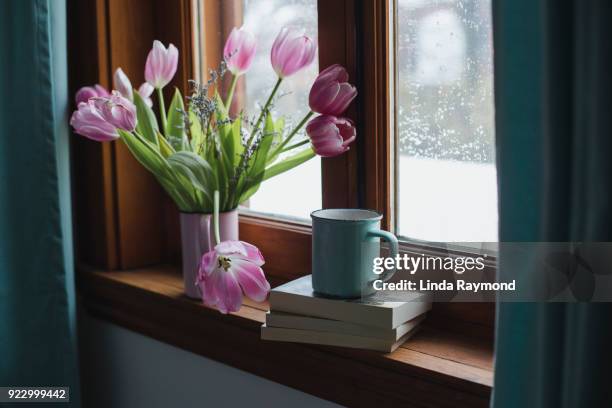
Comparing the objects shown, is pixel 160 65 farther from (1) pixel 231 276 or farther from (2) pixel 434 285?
(2) pixel 434 285

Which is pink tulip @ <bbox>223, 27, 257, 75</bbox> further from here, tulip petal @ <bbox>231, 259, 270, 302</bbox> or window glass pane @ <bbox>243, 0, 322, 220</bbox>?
tulip petal @ <bbox>231, 259, 270, 302</bbox>

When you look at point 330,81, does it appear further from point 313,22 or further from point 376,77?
point 313,22

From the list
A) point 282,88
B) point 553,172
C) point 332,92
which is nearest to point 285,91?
point 282,88

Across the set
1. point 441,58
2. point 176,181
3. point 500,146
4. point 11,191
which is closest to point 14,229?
point 11,191

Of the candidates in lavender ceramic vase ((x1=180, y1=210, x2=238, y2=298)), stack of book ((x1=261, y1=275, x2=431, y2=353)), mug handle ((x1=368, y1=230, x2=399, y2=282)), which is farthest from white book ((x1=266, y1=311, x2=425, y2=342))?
lavender ceramic vase ((x1=180, y1=210, x2=238, y2=298))

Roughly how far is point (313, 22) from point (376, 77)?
0.64 ft

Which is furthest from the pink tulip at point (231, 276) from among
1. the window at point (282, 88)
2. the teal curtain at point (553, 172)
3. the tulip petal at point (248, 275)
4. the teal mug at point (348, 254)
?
the teal curtain at point (553, 172)

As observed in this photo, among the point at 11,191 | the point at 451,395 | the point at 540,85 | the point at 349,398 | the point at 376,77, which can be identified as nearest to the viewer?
the point at 540,85

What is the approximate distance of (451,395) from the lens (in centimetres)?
99

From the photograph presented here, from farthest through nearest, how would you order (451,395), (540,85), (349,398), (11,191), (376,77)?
(11,191) → (376,77) → (349,398) → (451,395) → (540,85)

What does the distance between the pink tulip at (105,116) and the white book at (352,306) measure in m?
0.39

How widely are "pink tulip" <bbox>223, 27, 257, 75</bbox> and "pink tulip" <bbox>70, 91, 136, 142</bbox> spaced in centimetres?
20

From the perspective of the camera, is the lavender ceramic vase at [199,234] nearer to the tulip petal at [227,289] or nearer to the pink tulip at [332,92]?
the tulip petal at [227,289]

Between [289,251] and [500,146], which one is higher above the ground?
[500,146]
